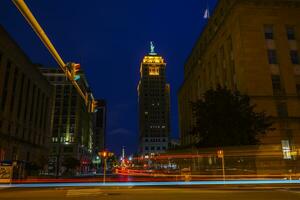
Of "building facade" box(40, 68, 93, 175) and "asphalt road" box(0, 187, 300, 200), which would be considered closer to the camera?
"asphalt road" box(0, 187, 300, 200)

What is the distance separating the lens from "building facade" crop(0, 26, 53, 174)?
5850cm

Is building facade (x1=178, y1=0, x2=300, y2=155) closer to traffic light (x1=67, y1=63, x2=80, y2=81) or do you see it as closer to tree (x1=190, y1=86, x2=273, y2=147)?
tree (x1=190, y1=86, x2=273, y2=147)

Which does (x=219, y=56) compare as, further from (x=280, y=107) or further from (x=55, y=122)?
(x=55, y=122)

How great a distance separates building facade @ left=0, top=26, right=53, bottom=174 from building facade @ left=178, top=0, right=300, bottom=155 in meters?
34.9

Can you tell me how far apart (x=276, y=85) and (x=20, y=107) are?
51.7 m

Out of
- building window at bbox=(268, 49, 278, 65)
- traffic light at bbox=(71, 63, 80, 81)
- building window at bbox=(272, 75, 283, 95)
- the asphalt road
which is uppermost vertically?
building window at bbox=(268, 49, 278, 65)

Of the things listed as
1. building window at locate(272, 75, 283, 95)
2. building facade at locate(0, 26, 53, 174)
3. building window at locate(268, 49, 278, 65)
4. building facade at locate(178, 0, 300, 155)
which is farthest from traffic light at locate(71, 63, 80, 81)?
building window at locate(268, 49, 278, 65)

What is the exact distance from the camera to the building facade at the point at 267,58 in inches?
1949

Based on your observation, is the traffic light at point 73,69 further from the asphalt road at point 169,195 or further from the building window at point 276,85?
the building window at point 276,85

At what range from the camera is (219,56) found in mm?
63938

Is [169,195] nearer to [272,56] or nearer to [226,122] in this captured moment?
[226,122]

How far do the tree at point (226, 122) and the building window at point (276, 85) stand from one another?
9354 mm

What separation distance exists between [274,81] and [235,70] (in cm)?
671

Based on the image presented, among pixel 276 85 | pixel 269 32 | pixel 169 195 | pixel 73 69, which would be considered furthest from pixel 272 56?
pixel 73 69
